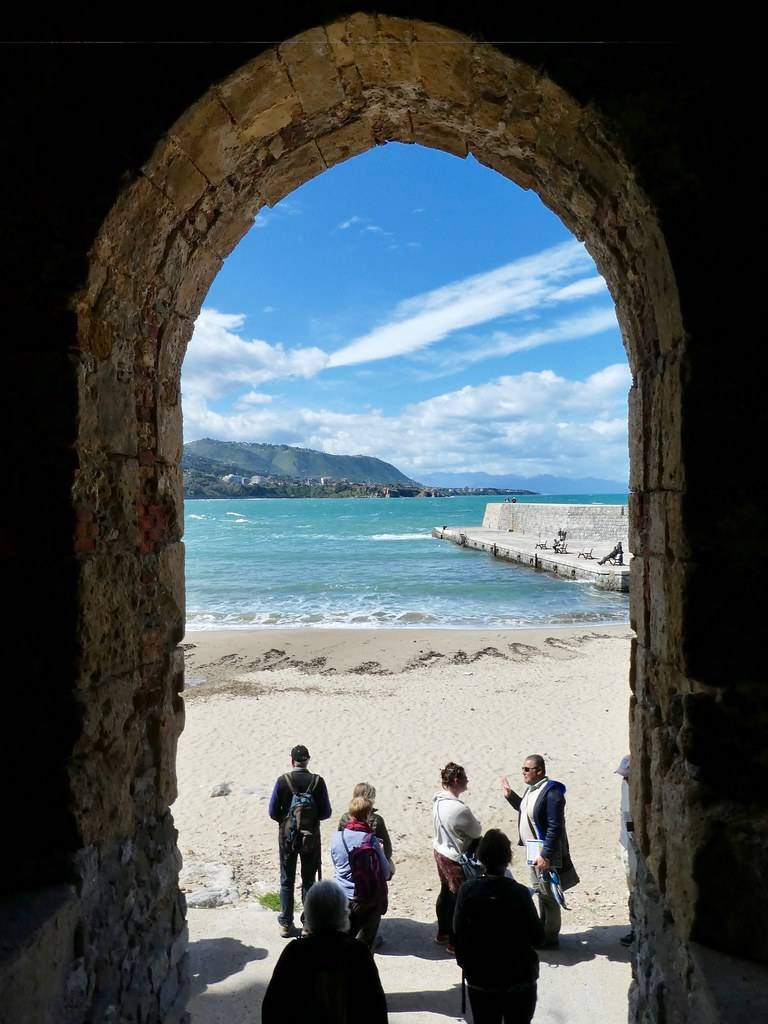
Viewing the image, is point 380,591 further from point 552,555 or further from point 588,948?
point 588,948

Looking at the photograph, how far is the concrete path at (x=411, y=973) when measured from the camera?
3.95 meters

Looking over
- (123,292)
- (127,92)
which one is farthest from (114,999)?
(127,92)

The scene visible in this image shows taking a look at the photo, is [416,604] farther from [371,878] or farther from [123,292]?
[123,292]

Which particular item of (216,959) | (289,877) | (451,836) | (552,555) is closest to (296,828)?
(289,877)

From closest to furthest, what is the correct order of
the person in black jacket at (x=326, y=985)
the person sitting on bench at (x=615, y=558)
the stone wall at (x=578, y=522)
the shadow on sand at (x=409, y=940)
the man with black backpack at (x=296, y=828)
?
the person in black jacket at (x=326, y=985)
the shadow on sand at (x=409, y=940)
the man with black backpack at (x=296, y=828)
the person sitting on bench at (x=615, y=558)
the stone wall at (x=578, y=522)

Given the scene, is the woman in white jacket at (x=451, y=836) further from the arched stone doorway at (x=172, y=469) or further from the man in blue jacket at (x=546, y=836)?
the arched stone doorway at (x=172, y=469)

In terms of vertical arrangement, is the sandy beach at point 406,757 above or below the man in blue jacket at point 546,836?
below

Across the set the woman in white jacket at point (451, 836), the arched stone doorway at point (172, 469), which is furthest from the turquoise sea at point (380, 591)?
the arched stone doorway at point (172, 469)

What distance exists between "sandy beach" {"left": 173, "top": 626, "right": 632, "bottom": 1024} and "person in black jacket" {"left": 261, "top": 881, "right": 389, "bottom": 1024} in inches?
82.5

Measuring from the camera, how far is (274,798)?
502 cm

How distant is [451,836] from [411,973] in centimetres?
88

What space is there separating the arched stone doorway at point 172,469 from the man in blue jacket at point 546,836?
79.4 inches

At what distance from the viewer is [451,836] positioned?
4539 mm

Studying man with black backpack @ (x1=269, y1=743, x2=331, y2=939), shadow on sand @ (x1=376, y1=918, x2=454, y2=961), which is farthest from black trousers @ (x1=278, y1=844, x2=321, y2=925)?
shadow on sand @ (x1=376, y1=918, x2=454, y2=961)
